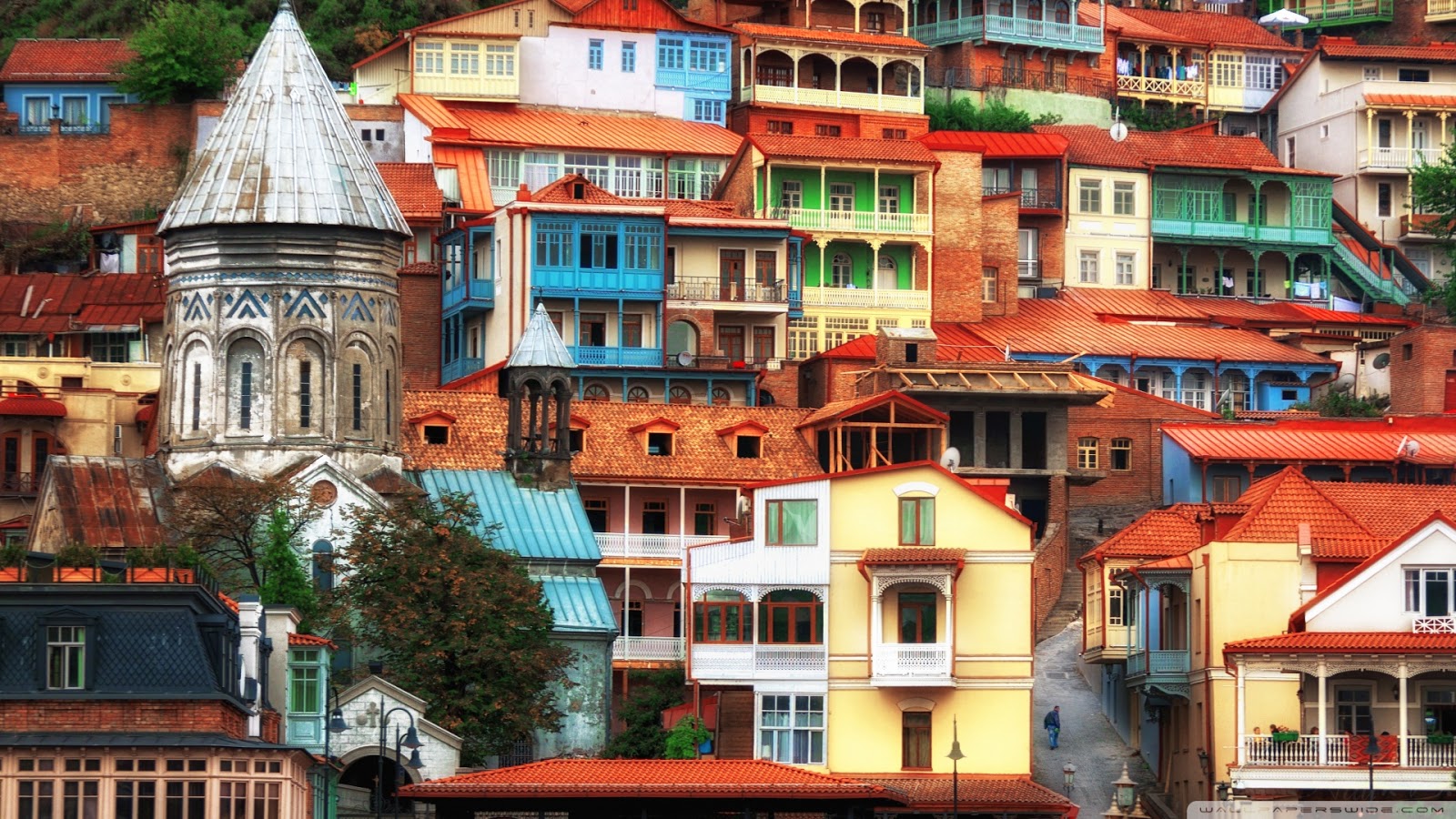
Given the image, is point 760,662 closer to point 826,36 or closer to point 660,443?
point 660,443

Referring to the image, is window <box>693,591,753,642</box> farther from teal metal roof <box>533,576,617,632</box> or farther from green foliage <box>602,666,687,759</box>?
teal metal roof <box>533,576,617,632</box>

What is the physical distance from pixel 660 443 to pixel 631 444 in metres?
0.84

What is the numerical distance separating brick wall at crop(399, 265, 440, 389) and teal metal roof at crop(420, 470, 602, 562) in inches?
649

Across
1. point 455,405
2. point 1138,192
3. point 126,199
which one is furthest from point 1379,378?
point 126,199

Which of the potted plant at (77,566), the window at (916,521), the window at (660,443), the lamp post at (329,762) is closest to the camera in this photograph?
the potted plant at (77,566)

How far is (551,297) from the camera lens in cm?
9575

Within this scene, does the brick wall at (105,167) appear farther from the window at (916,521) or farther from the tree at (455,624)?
the window at (916,521)

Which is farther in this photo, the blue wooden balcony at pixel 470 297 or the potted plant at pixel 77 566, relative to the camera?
the blue wooden balcony at pixel 470 297

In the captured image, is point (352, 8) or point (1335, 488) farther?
point (352, 8)

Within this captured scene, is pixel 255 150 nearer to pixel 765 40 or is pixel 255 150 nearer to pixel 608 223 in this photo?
pixel 608 223

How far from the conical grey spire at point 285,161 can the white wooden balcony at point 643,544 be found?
27.7ft

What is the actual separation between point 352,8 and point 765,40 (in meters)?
15.5

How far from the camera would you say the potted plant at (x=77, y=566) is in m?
57.8

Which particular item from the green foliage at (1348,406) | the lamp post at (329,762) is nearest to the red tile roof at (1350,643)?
the lamp post at (329,762)
